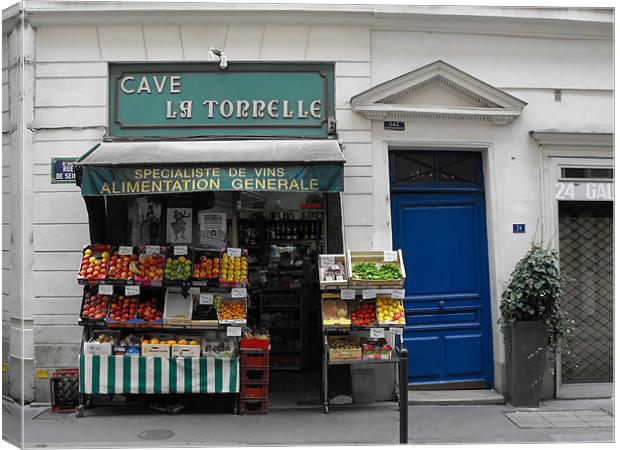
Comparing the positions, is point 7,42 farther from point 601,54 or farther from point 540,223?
point 601,54

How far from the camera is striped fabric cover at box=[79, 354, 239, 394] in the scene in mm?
6043

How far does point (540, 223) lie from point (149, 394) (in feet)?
16.9

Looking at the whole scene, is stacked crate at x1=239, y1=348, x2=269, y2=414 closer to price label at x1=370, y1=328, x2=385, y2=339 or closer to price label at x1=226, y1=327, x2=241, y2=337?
price label at x1=226, y1=327, x2=241, y2=337

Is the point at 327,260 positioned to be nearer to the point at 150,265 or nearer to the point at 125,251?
the point at 150,265

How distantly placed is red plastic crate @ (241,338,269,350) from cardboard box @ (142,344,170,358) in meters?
0.83

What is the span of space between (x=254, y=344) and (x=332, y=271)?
120 cm

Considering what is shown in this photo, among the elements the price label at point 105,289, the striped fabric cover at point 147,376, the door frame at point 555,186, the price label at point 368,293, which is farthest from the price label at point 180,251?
the door frame at point 555,186

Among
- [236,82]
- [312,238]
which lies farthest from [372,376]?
[236,82]

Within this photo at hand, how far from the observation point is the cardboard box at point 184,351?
6.07 meters

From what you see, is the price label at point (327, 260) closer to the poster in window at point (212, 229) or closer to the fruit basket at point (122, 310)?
the poster in window at point (212, 229)

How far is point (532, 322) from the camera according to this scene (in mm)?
6406

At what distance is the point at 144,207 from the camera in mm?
6883

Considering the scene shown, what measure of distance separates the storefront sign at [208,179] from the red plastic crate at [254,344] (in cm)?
175

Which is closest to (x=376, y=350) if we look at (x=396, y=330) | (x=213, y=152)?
(x=396, y=330)
